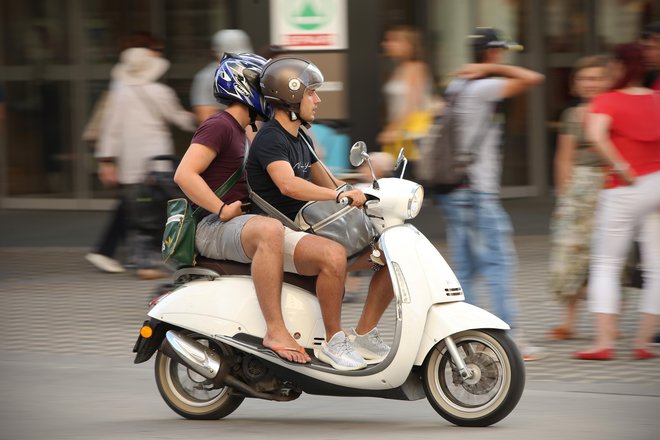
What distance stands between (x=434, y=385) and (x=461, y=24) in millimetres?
9306

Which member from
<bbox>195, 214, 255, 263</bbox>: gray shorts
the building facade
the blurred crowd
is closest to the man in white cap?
the blurred crowd

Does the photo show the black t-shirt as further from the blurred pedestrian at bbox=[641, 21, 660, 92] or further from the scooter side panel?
the blurred pedestrian at bbox=[641, 21, 660, 92]

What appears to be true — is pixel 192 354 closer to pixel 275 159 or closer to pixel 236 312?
pixel 236 312

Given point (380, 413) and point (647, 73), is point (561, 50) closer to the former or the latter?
point (647, 73)

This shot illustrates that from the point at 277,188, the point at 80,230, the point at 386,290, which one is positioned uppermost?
the point at 277,188

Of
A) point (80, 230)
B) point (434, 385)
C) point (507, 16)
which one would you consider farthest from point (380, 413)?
point (507, 16)

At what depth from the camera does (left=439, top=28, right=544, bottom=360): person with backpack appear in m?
7.52

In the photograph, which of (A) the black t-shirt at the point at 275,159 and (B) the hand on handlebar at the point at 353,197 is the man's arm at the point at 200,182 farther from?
(B) the hand on handlebar at the point at 353,197

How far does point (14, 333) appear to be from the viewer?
9016 mm

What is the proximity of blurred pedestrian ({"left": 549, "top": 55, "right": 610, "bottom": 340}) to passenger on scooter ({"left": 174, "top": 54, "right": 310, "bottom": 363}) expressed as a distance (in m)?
2.36

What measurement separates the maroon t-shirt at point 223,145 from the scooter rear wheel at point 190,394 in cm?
Answer: 82

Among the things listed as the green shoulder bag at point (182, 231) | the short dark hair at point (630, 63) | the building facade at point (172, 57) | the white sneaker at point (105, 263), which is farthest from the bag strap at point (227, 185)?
the building facade at point (172, 57)

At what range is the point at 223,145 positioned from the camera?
6.44m

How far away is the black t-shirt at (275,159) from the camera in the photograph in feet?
20.4
